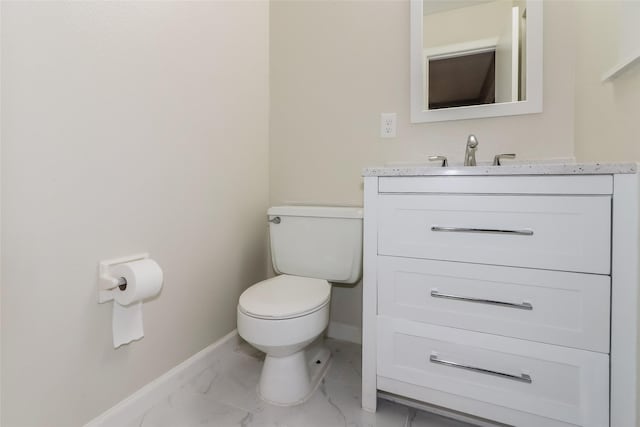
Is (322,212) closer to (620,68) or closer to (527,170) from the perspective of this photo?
(527,170)

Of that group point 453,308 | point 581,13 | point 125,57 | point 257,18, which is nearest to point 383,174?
point 453,308

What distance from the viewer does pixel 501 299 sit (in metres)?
0.91

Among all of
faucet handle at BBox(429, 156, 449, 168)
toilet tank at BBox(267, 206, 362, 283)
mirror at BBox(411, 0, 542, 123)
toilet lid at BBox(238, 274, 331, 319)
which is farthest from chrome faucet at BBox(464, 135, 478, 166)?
toilet lid at BBox(238, 274, 331, 319)

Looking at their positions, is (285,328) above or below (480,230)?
below

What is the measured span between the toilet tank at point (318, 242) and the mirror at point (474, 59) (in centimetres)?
61

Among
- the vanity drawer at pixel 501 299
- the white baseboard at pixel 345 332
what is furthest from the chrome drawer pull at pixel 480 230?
the white baseboard at pixel 345 332

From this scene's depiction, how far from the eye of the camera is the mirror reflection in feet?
4.31

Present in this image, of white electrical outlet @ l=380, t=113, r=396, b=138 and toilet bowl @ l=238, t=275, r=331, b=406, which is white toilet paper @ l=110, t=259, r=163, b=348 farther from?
white electrical outlet @ l=380, t=113, r=396, b=138

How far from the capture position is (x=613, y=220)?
79 centimetres

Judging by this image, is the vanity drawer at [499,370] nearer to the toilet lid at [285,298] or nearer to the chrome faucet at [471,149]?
the toilet lid at [285,298]

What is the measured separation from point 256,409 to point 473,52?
1.74 meters

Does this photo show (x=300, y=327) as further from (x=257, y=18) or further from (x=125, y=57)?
(x=257, y=18)

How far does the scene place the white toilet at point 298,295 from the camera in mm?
1064

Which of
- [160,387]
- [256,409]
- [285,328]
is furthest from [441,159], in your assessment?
[160,387]
